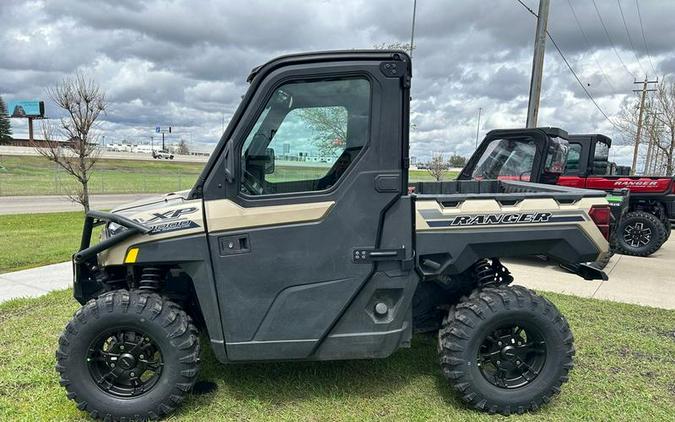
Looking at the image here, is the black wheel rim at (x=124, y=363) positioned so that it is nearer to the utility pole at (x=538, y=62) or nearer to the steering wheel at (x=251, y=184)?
the steering wheel at (x=251, y=184)

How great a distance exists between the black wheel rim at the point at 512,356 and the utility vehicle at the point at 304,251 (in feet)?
0.19

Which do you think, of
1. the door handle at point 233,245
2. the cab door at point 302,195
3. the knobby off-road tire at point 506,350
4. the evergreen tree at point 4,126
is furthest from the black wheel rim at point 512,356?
the evergreen tree at point 4,126

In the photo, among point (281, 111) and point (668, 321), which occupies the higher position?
point (281, 111)

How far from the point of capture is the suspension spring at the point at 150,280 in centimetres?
316

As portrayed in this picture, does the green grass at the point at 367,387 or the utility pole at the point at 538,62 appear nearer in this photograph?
the green grass at the point at 367,387

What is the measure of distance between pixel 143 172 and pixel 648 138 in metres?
36.9

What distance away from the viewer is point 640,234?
955 cm

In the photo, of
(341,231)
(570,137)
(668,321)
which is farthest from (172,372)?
(570,137)

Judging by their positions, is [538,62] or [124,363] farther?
[538,62]

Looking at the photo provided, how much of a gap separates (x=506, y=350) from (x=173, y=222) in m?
2.35

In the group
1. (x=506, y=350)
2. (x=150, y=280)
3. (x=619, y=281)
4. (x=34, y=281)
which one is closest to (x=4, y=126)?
(x=34, y=281)

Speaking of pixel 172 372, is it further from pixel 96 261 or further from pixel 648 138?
pixel 648 138

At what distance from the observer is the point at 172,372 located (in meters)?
2.96

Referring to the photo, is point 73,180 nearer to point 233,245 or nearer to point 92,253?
point 92,253
